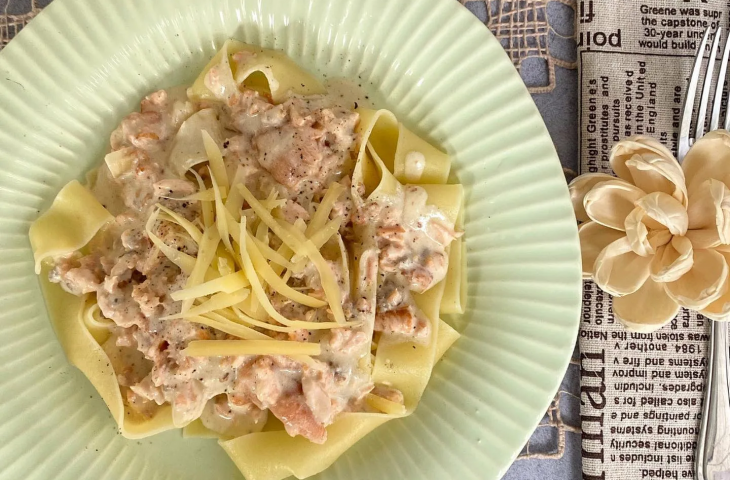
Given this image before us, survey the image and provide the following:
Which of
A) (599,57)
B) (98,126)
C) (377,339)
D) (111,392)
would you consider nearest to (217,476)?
(111,392)

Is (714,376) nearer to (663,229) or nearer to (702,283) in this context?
(702,283)

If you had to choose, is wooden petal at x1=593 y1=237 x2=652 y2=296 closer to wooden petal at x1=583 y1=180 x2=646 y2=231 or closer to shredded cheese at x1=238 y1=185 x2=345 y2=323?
wooden petal at x1=583 y1=180 x2=646 y2=231

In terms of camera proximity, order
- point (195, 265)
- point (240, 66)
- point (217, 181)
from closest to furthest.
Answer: point (195, 265)
point (217, 181)
point (240, 66)

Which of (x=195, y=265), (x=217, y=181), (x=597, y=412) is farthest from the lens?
(x=597, y=412)

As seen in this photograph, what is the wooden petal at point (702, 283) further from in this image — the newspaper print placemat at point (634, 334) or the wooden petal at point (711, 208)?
the newspaper print placemat at point (634, 334)

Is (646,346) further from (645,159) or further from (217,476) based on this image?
(217,476)

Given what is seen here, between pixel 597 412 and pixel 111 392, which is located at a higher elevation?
pixel 111 392

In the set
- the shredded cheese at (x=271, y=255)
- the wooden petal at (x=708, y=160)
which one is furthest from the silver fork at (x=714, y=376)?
the shredded cheese at (x=271, y=255)
